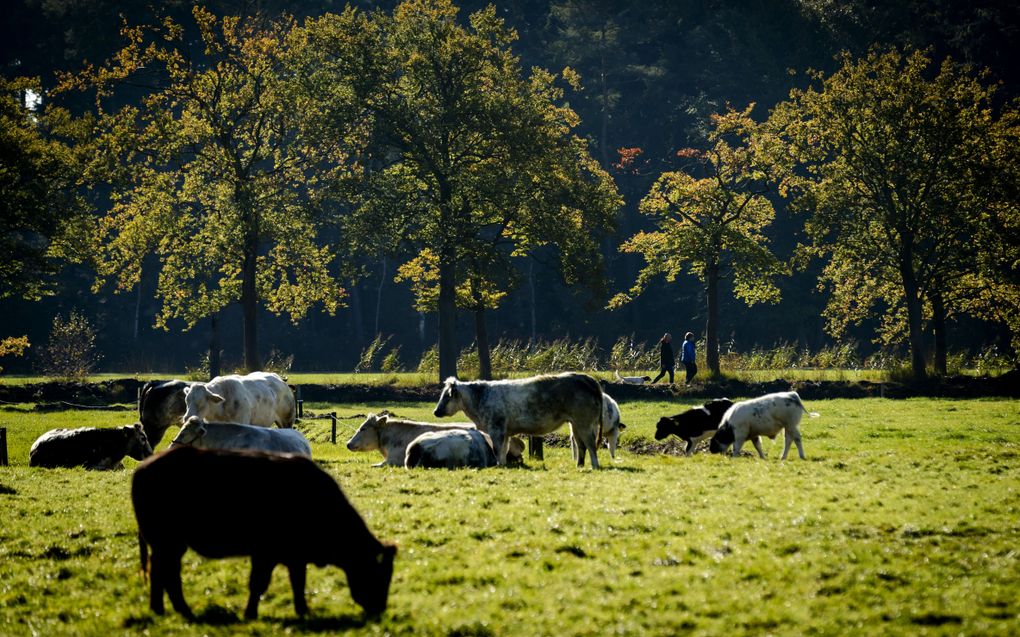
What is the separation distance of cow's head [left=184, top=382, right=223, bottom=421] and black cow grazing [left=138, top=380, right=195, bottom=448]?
4.70ft

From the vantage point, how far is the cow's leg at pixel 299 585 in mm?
9656

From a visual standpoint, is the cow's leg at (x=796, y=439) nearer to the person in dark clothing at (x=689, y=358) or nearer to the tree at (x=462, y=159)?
the person in dark clothing at (x=689, y=358)

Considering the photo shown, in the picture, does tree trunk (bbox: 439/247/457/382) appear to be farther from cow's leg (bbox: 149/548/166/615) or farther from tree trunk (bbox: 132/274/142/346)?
tree trunk (bbox: 132/274/142/346)

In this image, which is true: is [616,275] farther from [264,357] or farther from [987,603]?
[987,603]

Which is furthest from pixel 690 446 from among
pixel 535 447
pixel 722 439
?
pixel 535 447

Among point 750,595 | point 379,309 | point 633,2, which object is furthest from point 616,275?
point 750,595

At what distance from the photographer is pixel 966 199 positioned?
149 ft

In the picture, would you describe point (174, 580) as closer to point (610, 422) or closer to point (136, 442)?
point (136, 442)

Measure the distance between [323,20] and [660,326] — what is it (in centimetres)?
4172

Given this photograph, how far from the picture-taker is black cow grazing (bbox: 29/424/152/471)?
22172 millimetres

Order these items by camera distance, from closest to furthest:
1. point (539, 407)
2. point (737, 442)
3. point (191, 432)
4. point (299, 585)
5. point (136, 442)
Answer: point (299, 585), point (191, 432), point (539, 407), point (136, 442), point (737, 442)

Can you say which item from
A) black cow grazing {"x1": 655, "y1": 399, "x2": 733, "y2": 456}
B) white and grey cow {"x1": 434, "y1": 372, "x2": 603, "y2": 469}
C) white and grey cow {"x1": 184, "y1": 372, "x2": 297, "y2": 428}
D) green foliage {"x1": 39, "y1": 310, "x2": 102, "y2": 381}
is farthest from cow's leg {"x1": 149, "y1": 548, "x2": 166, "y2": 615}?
green foliage {"x1": 39, "y1": 310, "x2": 102, "y2": 381}

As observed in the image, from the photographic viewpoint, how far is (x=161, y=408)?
23625 mm

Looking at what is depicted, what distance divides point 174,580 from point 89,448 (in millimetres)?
13660
